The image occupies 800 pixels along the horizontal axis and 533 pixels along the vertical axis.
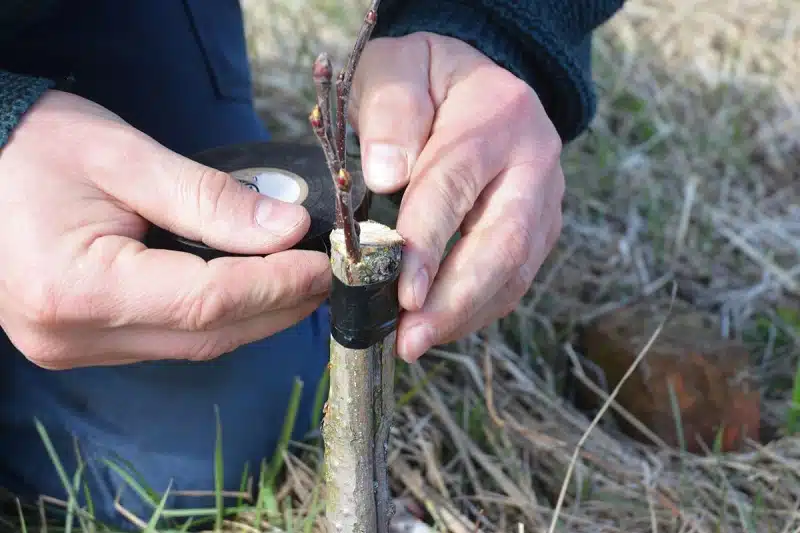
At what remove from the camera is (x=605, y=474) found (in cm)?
146

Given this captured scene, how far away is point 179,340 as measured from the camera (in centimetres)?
95

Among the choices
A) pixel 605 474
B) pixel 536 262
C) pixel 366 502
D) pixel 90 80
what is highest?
pixel 90 80

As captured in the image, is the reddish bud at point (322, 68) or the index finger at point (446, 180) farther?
the index finger at point (446, 180)

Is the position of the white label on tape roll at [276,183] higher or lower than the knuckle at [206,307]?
higher

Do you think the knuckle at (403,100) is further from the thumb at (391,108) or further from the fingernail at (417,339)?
the fingernail at (417,339)

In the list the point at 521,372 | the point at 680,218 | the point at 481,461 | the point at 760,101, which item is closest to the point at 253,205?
the point at 481,461

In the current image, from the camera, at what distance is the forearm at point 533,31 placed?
1.27m

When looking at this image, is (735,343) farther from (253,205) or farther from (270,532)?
(253,205)

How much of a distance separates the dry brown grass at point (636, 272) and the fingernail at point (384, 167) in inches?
19.0

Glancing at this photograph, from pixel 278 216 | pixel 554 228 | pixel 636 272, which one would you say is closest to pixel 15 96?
pixel 278 216

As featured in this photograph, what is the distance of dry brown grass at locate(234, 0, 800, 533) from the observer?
1.39 metres

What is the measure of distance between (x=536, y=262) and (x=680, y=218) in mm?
1204

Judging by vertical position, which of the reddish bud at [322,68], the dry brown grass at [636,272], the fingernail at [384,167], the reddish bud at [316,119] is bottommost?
the dry brown grass at [636,272]

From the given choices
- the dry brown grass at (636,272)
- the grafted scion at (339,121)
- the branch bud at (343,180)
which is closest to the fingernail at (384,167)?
the grafted scion at (339,121)
